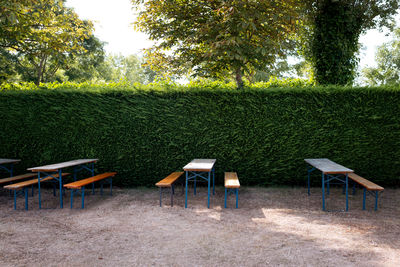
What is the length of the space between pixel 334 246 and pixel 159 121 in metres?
5.01

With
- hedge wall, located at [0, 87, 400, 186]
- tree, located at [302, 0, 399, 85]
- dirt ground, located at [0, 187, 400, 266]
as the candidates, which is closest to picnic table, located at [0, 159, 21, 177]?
hedge wall, located at [0, 87, 400, 186]

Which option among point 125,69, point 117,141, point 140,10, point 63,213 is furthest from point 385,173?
point 125,69

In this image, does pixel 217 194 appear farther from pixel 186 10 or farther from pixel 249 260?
pixel 186 10

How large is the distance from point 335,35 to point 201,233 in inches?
326

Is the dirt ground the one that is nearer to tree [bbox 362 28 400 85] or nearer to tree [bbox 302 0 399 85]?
tree [bbox 302 0 399 85]

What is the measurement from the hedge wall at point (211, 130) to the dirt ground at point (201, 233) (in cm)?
114

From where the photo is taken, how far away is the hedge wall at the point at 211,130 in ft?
22.8

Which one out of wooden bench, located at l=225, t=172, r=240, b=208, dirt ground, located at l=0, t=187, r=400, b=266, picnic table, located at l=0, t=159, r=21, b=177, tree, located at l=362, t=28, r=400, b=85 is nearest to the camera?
dirt ground, located at l=0, t=187, r=400, b=266

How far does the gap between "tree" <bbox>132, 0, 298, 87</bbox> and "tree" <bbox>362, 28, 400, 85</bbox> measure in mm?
31283

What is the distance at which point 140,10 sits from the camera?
30.3ft

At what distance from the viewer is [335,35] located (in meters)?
8.92

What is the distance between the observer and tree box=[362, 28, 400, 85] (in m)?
32.4

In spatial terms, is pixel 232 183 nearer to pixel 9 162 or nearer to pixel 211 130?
pixel 211 130

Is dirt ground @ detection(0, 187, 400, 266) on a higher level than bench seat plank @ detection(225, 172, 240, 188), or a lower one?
lower
